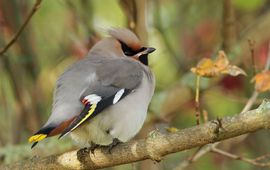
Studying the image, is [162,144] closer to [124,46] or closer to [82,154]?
[82,154]

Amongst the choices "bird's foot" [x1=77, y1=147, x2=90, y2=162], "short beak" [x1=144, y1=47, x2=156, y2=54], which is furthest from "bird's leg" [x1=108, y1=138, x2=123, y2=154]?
"short beak" [x1=144, y1=47, x2=156, y2=54]

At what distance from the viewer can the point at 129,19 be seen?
4.85 meters

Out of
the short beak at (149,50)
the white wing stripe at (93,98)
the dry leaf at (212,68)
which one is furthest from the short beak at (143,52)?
the white wing stripe at (93,98)

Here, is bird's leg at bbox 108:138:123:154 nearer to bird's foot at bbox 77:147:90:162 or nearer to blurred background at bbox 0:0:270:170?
bird's foot at bbox 77:147:90:162

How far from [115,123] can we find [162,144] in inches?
28.5

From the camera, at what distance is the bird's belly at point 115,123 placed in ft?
12.4

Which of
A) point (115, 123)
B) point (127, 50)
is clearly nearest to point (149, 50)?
point (127, 50)

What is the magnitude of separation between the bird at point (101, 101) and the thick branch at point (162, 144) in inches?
4.8

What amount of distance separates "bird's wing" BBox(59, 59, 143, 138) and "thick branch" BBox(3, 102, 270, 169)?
171mm

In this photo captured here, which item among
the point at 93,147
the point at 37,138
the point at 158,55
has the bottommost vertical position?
the point at 158,55

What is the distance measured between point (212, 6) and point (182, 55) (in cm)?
56

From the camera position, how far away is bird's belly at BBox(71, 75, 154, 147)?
3.77 m

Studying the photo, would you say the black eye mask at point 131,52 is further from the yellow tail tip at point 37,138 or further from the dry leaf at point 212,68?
the yellow tail tip at point 37,138

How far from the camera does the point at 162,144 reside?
312 centimetres
